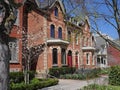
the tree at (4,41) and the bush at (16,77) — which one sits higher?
the tree at (4,41)

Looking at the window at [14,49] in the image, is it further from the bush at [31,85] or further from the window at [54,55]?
the window at [54,55]

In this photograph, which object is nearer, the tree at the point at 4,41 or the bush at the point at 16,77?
the tree at the point at 4,41

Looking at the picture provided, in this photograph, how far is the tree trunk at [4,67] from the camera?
8117 millimetres

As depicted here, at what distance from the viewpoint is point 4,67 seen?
8188 mm

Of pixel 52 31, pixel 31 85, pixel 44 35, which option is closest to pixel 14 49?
pixel 44 35

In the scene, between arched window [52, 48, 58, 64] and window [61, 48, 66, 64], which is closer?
arched window [52, 48, 58, 64]

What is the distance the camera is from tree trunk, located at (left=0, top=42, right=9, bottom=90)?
812 centimetres

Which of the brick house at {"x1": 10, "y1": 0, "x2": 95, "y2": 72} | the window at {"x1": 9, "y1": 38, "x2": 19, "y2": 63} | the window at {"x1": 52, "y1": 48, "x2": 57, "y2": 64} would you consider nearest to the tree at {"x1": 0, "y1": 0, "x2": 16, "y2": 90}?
the window at {"x1": 9, "y1": 38, "x2": 19, "y2": 63}

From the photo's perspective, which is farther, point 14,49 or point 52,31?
point 52,31

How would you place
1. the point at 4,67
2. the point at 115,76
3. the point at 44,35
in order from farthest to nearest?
the point at 44,35 < the point at 115,76 < the point at 4,67

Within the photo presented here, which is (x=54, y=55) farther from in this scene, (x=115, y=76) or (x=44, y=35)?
(x=115, y=76)

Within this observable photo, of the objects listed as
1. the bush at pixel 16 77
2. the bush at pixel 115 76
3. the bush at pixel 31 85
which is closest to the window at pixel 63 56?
the bush at pixel 31 85

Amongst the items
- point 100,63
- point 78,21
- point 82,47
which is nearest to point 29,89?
point 78,21

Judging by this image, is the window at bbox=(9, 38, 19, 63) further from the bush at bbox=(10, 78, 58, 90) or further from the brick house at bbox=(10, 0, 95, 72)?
the bush at bbox=(10, 78, 58, 90)
